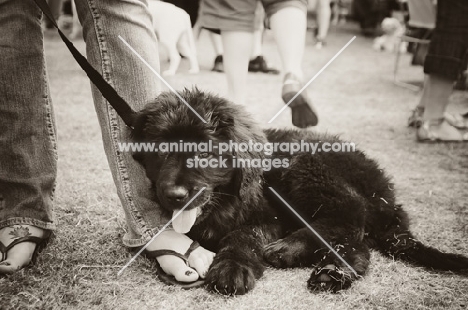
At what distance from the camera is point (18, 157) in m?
1.99

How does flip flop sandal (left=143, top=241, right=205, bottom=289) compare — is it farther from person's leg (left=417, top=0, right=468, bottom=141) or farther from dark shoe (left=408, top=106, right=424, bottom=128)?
dark shoe (left=408, top=106, right=424, bottom=128)

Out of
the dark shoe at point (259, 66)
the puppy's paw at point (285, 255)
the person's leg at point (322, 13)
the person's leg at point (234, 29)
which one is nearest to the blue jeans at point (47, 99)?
the puppy's paw at point (285, 255)

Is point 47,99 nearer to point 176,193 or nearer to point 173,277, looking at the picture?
point 176,193

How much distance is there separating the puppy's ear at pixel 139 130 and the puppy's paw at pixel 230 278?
1.92 ft

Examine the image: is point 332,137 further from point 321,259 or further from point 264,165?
point 321,259

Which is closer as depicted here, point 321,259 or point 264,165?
point 321,259

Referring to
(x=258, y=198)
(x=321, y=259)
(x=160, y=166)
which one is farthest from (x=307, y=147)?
(x=160, y=166)

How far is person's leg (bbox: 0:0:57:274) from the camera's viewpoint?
6.30 ft

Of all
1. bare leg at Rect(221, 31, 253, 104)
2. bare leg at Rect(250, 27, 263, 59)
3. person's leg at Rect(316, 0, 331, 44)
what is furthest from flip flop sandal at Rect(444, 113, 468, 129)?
person's leg at Rect(316, 0, 331, 44)

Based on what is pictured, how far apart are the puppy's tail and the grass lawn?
0.04 meters

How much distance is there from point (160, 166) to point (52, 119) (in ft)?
2.13

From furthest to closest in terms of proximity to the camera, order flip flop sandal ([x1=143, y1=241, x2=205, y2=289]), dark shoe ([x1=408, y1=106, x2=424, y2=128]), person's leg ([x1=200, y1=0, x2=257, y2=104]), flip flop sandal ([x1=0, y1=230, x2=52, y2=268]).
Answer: dark shoe ([x1=408, y1=106, x2=424, y2=128])
person's leg ([x1=200, y1=0, x2=257, y2=104])
flip flop sandal ([x1=0, y1=230, x2=52, y2=268])
flip flop sandal ([x1=143, y1=241, x2=205, y2=289])

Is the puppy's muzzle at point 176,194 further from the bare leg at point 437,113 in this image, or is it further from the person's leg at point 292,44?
the bare leg at point 437,113

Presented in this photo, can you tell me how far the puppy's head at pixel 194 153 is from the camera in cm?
183
